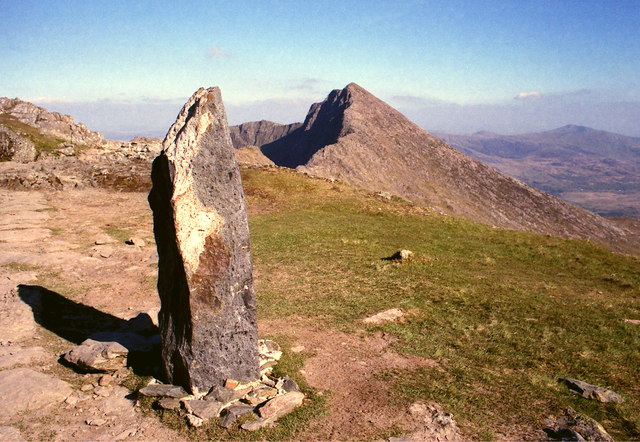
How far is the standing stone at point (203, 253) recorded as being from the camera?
895cm

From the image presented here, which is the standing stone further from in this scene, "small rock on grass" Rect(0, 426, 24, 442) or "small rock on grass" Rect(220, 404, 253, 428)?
"small rock on grass" Rect(0, 426, 24, 442)

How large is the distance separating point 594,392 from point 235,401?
768cm

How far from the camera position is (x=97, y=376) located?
9.84 meters

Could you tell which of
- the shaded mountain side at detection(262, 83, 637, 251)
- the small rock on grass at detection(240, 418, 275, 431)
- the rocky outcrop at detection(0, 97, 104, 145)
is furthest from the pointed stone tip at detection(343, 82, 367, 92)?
the small rock on grass at detection(240, 418, 275, 431)

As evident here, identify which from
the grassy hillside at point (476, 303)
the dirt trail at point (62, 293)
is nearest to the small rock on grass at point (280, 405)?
the dirt trail at point (62, 293)

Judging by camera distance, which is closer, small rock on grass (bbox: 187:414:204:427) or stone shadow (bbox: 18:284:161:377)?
small rock on grass (bbox: 187:414:204:427)

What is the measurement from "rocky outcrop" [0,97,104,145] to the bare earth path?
33038mm

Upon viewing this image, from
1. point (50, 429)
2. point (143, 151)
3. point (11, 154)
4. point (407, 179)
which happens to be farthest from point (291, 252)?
point (407, 179)

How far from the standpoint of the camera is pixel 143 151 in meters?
47.2

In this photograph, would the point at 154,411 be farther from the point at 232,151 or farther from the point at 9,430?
the point at 232,151

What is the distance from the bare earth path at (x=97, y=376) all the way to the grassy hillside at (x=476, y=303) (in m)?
0.82

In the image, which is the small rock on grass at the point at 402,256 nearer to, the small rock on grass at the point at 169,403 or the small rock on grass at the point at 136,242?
the small rock on grass at the point at 136,242

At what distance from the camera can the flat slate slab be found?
27.7 ft

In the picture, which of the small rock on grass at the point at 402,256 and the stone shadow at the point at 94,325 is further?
the small rock on grass at the point at 402,256
